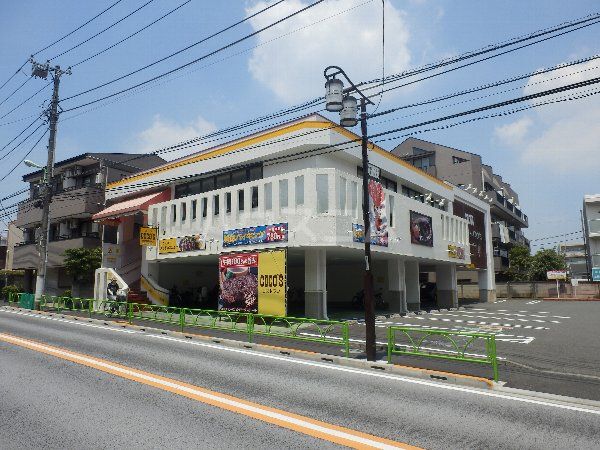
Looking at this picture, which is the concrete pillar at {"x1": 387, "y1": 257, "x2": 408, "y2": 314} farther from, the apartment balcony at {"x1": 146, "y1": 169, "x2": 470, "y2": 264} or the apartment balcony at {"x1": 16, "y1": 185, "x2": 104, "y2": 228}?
the apartment balcony at {"x1": 16, "y1": 185, "x2": 104, "y2": 228}

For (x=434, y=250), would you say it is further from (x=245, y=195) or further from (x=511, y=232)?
(x=511, y=232)

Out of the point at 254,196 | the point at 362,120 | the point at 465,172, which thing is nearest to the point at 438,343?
the point at 362,120

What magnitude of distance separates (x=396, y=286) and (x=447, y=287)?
10.8m

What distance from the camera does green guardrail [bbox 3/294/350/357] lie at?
51.3ft

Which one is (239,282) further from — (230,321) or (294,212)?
(294,212)

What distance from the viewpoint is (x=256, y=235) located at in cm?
2375

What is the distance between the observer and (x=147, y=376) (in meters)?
10.5

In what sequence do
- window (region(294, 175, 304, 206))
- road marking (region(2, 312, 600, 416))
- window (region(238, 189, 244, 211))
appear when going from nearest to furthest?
road marking (region(2, 312, 600, 416)) < window (region(294, 175, 304, 206)) < window (region(238, 189, 244, 211))

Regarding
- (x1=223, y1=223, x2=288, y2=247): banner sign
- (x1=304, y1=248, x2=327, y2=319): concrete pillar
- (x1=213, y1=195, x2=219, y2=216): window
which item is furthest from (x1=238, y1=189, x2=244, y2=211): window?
(x1=304, y1=248, x2=327, y2=319): concrete pillar

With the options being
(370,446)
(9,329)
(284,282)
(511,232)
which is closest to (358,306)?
(284,282)

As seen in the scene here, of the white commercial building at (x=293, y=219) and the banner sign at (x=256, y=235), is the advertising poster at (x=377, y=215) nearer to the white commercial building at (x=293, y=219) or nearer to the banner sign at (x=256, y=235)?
the white commercial building at (x=293, y=219)

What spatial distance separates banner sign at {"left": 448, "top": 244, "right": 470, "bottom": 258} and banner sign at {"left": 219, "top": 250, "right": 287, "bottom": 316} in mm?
18131

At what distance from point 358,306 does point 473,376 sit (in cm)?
2491

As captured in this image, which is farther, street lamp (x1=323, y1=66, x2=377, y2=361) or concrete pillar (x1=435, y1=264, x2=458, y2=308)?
concrete pillar (x1=435, y1=264, x2=458, y2=308)
